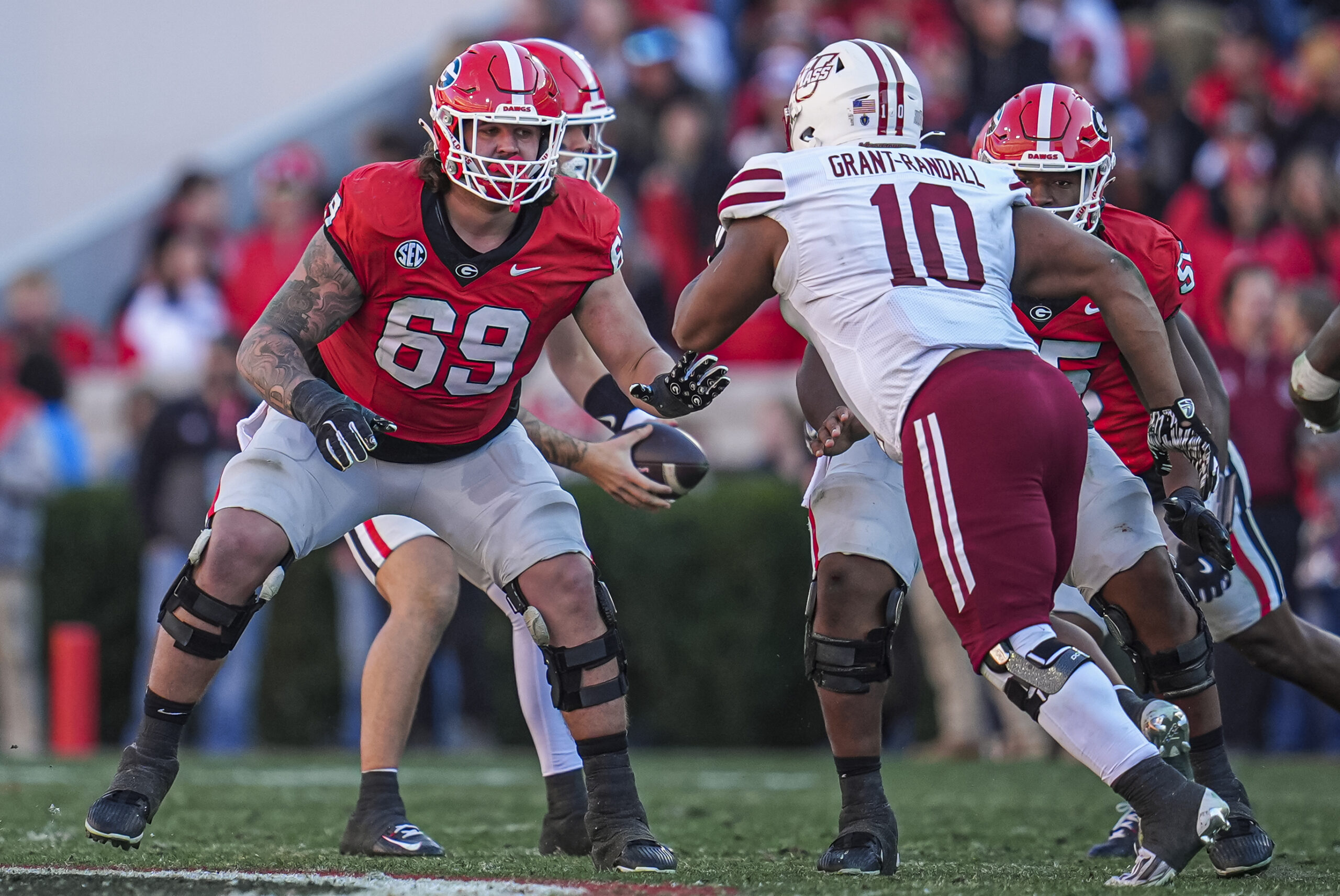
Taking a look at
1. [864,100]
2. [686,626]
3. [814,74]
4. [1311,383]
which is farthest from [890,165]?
[686,626]

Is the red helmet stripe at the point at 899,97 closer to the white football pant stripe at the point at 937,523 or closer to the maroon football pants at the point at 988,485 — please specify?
the maroon football pants at the point at 988,485

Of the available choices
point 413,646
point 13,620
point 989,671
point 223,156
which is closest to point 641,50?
point 223,156

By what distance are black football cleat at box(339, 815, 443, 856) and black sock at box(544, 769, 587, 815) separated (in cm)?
37

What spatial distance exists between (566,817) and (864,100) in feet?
7.06

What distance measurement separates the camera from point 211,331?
11547 millimetres

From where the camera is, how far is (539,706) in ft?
17.3

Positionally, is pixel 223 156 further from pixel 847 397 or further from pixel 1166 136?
pixel 847 397

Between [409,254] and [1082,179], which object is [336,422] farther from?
[1082,179]

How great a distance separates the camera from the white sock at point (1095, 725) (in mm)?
Answer: 3840

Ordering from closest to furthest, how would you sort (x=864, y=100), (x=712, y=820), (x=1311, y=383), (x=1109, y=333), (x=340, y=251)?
1. (x=864, y=100)
2. (x=340, y=251)
3. (x=1109, y=333)
4. (x=1311, y=383)
5. (x=712, y=820)

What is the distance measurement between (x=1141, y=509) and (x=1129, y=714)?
21.1 inches

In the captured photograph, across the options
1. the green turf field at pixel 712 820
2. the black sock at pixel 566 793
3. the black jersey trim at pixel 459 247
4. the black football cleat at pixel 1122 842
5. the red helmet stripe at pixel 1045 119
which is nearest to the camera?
the green turf field at pixel 712 820

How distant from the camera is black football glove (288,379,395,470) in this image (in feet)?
13.9

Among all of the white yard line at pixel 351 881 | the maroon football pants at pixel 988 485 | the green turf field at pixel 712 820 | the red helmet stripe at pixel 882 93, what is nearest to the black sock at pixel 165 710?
the green turf field at pixel 712 820
